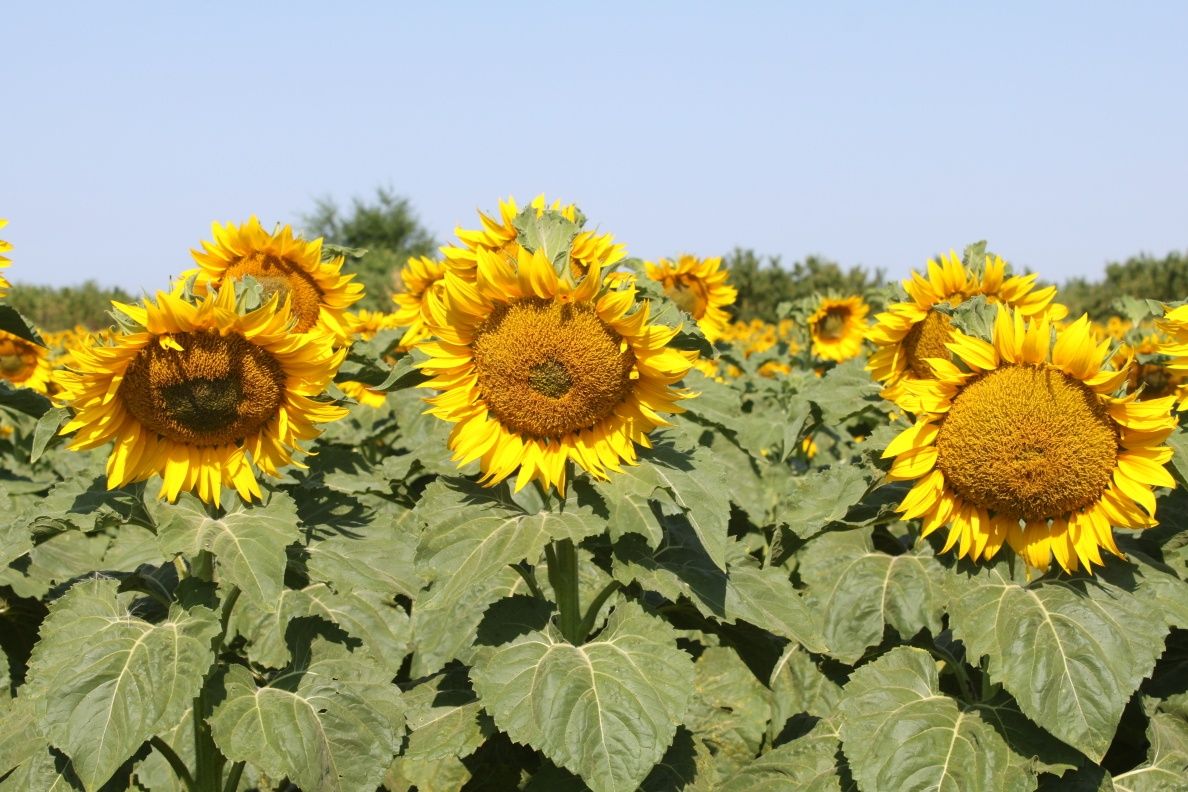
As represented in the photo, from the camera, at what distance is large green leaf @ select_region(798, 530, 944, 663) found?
3.18m

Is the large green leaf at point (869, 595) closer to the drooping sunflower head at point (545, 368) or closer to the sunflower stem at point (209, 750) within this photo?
the drooping sunflower head at point (545, 368)

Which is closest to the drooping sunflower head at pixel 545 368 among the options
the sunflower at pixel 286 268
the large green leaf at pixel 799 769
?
the large green leaf at pixel 799 769

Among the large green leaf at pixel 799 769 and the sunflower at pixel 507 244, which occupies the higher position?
the sunflower at pixel 507 244

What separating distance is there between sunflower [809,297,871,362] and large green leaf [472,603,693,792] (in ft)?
17.7

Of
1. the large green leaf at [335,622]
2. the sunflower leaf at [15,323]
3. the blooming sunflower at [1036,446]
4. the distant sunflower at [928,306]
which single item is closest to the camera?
the blooming sunflower at [1036,446]

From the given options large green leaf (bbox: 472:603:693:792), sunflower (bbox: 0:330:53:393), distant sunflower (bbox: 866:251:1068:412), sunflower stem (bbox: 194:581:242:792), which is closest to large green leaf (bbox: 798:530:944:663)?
large green leaf (bbox: 472:603:693:792)

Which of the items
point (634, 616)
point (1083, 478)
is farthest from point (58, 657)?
point (1083, 478)

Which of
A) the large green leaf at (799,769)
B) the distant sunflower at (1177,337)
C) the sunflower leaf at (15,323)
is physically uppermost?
the sunflower leaf at (15,323)

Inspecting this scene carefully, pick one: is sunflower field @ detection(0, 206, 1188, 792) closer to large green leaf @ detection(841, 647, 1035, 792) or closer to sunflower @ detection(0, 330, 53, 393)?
large green leaf @ detection(841, 647, 1035, 792)

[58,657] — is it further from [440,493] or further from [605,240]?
[605,240]

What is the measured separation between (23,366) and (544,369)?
511 cm

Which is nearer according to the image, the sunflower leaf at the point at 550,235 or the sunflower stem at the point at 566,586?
the sunflower leaf at the point at 550,235

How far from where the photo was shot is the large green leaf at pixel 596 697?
2.68 m

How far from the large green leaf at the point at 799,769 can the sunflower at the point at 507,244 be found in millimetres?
1569
